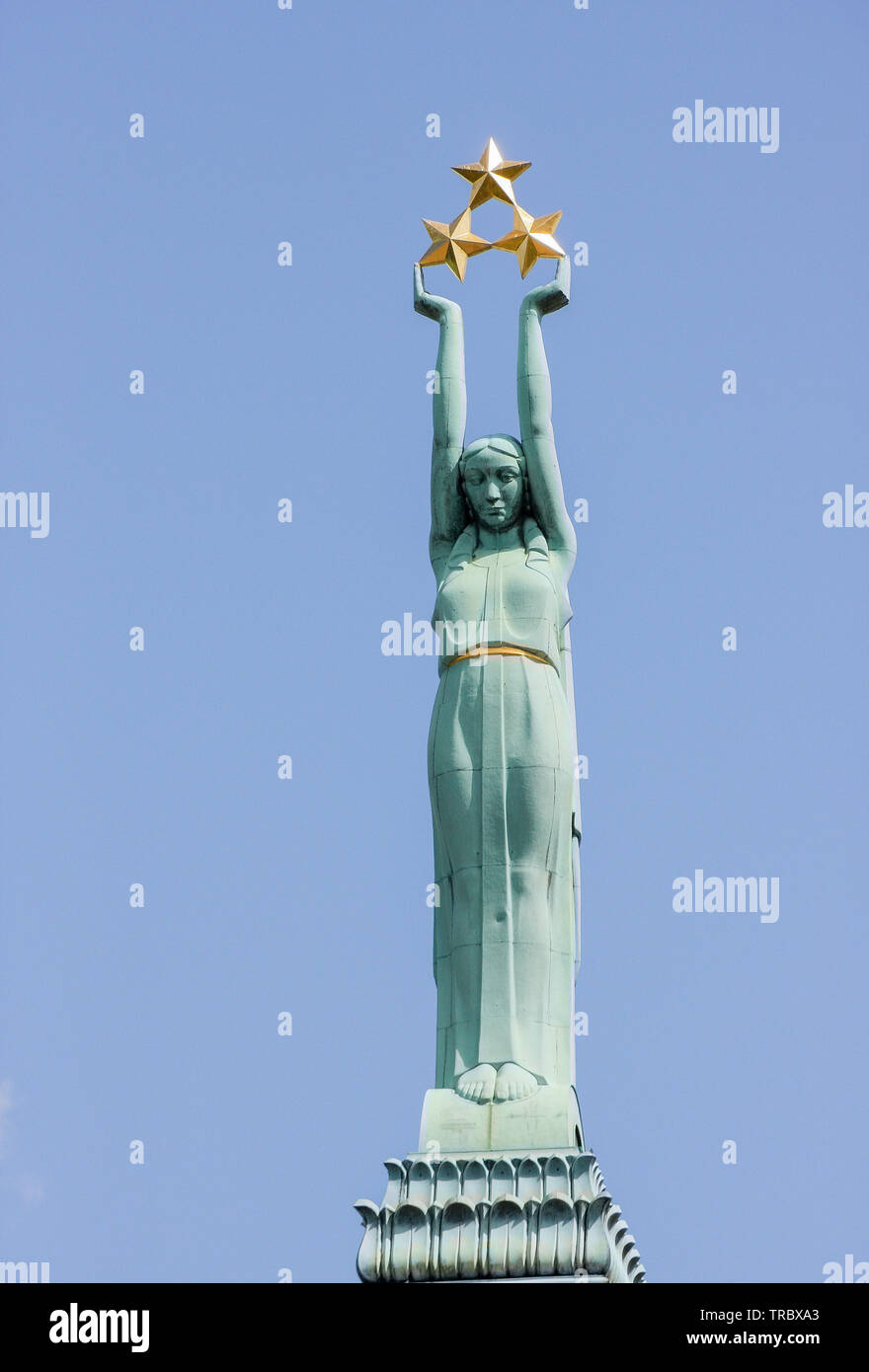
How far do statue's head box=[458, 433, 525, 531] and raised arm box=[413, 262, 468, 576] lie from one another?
0.61 feet

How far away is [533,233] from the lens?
2502 cm

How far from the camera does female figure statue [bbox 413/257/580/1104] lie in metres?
22.8

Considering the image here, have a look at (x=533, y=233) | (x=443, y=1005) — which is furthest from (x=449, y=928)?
(x=533, y=233)

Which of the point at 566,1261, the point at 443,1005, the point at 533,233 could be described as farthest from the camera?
the point at 533,233

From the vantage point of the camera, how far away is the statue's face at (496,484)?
24516mm

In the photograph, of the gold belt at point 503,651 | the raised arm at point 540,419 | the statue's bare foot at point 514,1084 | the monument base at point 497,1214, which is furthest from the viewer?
the raised arm at point 540,419

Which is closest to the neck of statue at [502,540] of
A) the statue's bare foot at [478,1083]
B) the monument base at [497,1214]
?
the statue's bare foot at [478,1083]

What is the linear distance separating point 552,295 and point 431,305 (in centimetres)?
123

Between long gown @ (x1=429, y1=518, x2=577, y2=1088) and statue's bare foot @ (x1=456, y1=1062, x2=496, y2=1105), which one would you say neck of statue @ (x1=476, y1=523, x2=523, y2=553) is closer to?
long gown @ (x1=429, y1=518, x2=577, y2=1088)

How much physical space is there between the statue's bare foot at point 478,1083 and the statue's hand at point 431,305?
7.17 m

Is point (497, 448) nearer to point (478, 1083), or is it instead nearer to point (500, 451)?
point (500, 451)

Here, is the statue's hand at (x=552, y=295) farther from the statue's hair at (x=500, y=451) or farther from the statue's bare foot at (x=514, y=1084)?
the statue's bare foot at (x=514, y=1084)
